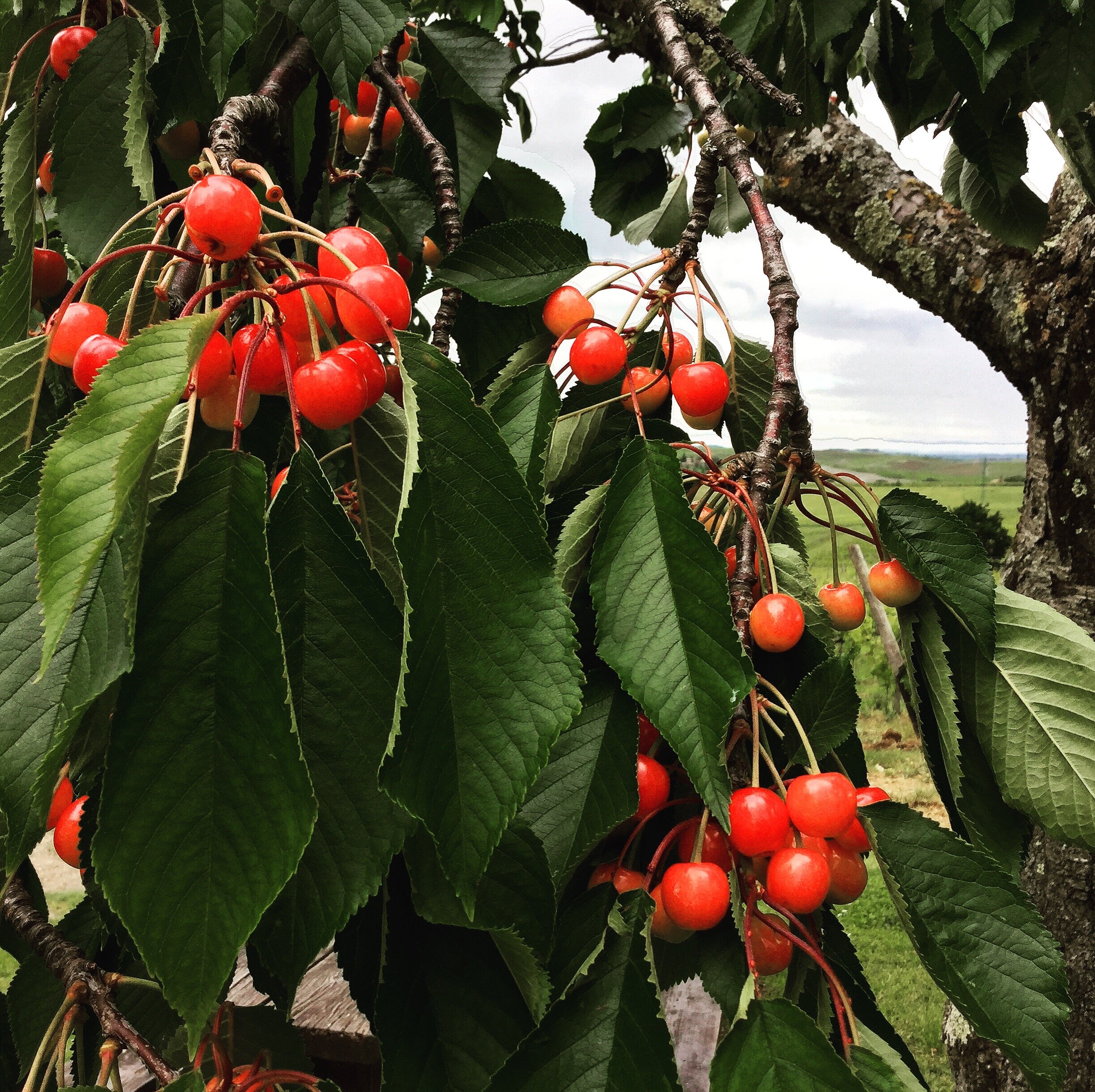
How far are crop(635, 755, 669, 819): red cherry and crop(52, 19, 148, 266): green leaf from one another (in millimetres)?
525

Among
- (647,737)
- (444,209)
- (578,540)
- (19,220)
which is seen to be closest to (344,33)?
(444,209)

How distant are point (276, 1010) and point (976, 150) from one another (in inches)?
44.9

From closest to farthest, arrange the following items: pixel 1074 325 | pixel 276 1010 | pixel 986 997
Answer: pixel 986 997
pixel 276 1010
pixel 1074 325

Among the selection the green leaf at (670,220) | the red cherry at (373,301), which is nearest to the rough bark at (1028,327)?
the green leaf at (670,220)

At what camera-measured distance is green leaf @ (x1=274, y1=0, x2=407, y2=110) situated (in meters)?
0.58

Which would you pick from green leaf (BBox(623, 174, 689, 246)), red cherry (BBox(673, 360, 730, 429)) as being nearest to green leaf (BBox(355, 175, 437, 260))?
red cherry (BBox(673, 360, 730, 429))

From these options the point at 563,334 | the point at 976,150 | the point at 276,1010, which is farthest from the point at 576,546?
the point at 976,150

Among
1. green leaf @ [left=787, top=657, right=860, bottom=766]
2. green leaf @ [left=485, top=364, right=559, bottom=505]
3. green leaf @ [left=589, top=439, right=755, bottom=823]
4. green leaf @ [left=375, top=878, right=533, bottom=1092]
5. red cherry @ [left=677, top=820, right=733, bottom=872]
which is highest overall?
green leaf @ [left=485, top=364, right=559, bottom=505]

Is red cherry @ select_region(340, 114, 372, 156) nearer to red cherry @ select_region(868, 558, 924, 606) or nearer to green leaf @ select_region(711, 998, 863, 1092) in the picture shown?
red cherry @ select_region(868, 558, 924, 606)

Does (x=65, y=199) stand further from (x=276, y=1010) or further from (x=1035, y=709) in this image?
(x=1035, y=709)

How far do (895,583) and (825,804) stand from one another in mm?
172

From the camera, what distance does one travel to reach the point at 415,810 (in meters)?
0.32

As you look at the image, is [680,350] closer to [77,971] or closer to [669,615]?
[669,615]

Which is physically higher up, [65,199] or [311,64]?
[311,64]
